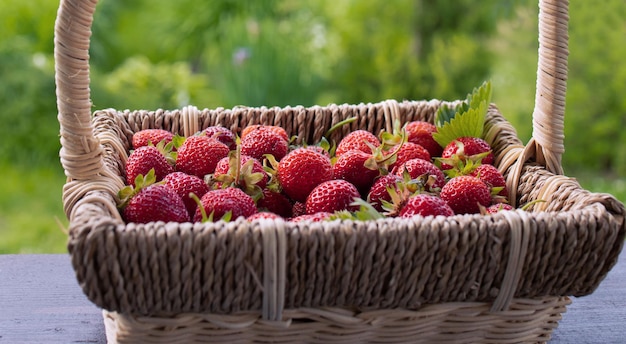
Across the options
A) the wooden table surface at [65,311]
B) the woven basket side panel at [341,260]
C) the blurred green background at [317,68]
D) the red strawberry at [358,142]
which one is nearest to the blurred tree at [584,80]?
the blurred green background at [317,68]

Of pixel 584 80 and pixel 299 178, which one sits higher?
pixel 299 178

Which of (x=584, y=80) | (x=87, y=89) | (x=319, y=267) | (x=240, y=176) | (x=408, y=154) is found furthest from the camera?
(x=584, y=80)

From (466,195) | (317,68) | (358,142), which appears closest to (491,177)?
(466,195)

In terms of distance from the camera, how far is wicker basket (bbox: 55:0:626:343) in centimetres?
68

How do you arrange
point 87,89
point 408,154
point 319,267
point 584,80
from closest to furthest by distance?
point 319,267 → point 87,89 → point 408,154 → point 584,80

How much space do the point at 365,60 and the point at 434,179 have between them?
2078 mm

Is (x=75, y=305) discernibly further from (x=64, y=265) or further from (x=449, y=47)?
(x=449, y=47)

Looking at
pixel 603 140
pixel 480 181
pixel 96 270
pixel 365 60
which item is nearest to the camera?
pixel 96 270

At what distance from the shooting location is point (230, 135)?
3.52ft

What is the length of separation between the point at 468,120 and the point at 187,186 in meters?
0.40

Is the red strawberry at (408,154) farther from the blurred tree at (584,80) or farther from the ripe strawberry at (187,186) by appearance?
the blurred tree at (584,80)

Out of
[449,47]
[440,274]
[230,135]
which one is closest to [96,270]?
[440,274]

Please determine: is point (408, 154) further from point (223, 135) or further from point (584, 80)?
point (584, 80)

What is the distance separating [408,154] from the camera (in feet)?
3.37
